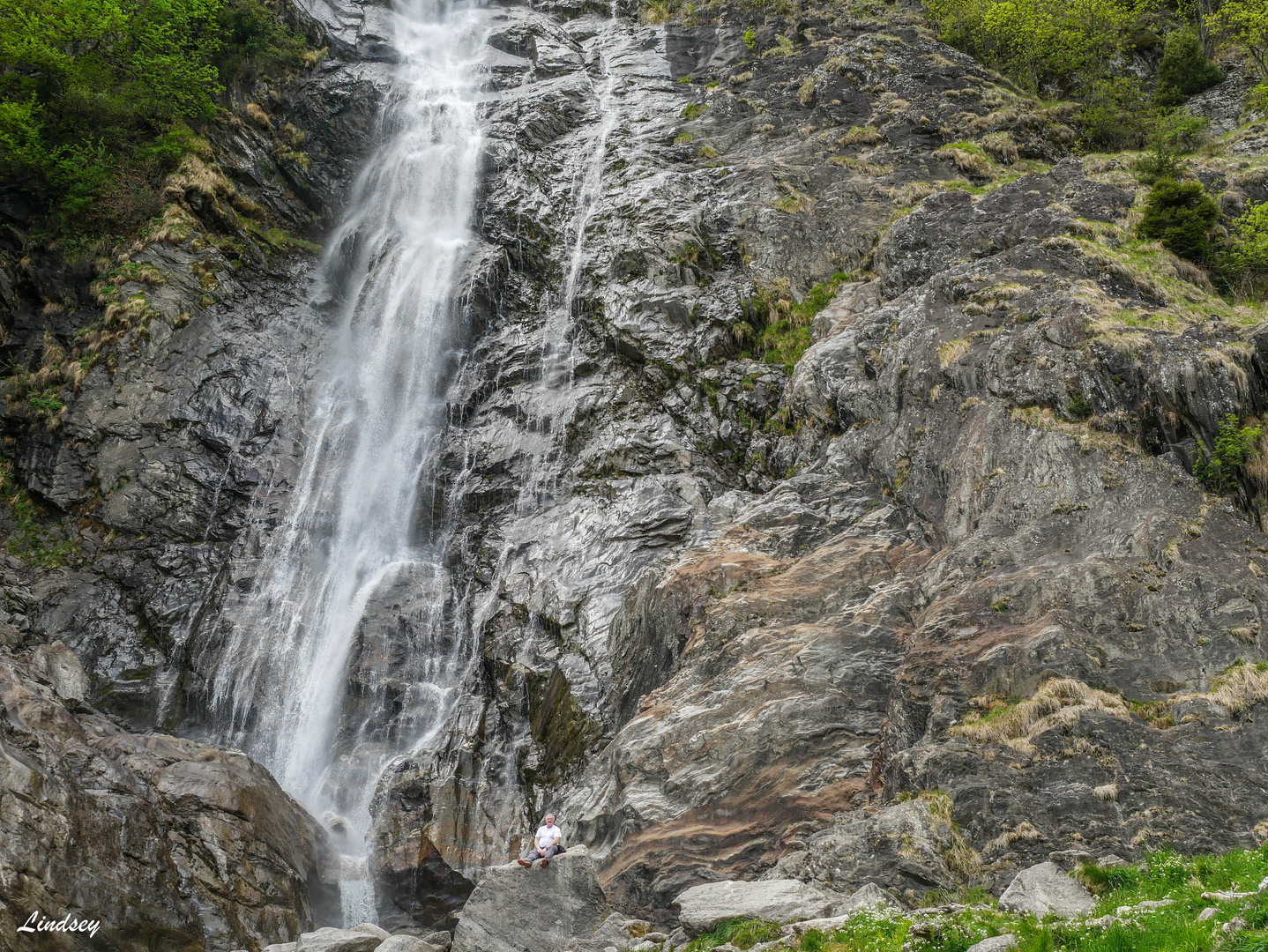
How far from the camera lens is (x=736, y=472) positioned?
2242cm

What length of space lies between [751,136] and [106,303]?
26.3m

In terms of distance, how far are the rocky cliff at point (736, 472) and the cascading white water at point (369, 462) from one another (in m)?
0.86

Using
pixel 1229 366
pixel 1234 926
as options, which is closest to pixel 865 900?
pixel 1234 926

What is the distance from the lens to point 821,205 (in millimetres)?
27609

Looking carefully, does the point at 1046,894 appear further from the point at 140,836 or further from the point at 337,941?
the point at 140,836

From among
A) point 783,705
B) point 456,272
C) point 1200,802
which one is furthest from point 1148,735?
point 456,272

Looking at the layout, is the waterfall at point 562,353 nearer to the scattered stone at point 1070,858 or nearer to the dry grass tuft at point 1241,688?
the scattered stone at point 1070,858

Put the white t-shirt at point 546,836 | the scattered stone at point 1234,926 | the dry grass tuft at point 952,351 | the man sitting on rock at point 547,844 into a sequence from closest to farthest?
the scattered stone at point 1234,926 → the man sitting on rock at point 547,844 → the white t-shirt at point 546,836 → the dry grass tuft at point 952,351

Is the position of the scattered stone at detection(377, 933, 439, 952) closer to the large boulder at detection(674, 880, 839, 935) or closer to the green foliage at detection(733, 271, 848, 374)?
the large boulder at detection(674, 880, 839, 935)

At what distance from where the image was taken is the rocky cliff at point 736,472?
37.1 feet

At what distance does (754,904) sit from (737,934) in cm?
82

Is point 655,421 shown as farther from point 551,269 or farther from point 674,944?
point 674,944
